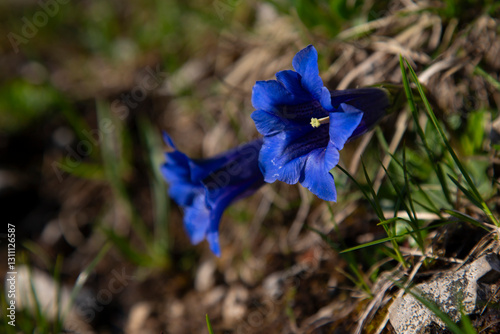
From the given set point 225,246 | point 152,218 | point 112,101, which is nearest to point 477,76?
point 225,246

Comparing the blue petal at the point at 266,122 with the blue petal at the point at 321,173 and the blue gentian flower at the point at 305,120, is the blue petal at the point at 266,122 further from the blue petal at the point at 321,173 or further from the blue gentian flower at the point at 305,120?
the blue petal at the point at 321,173

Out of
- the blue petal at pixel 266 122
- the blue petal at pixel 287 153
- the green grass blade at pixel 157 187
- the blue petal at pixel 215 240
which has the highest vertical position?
the blue petal at pixel 266 122

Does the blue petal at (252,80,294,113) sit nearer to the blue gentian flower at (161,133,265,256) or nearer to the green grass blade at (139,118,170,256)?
the blue gentian flower at (161,133,265,256)

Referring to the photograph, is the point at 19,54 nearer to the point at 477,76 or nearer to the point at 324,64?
the point at 324,64

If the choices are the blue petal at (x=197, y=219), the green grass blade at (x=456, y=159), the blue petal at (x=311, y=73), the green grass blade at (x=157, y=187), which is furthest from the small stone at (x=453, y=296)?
the green grass blade at (x=157, y=187)

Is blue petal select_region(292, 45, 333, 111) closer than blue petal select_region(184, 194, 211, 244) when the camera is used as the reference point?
Yes

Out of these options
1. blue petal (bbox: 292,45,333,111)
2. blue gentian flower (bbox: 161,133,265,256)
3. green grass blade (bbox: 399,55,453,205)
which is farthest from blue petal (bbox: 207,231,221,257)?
green grass blade (bbox: 399,55,453,205)

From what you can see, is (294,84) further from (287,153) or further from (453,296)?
(453,296)

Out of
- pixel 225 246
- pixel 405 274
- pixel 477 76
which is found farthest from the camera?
pixel 225 246

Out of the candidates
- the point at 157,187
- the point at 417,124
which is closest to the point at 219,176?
the point at 417,124
